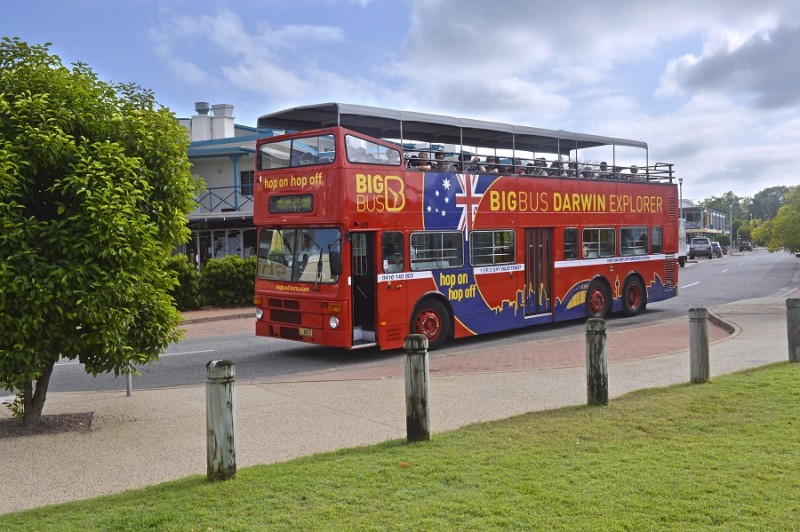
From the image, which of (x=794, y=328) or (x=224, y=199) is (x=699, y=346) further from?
(x=224, y=199)

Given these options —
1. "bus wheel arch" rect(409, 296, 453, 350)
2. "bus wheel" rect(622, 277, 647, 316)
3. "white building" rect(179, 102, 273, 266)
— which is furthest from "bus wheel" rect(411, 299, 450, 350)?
"white building" rect(179, 102, 273, 266)

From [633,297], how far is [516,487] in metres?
15.3

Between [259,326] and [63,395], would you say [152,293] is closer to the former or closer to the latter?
[63,395]

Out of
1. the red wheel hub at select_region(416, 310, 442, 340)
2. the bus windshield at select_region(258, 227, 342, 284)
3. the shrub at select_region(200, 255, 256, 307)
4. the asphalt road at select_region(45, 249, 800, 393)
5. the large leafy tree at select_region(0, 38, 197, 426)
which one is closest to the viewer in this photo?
the large leafy tree at select_region(0, 38, 197, 426)

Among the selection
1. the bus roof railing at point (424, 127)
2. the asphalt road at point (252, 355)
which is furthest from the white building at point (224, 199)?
the bus roof railing at point (424, 127)

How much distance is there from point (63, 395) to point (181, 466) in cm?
444

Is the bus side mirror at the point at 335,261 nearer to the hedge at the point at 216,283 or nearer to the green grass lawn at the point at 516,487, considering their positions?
the green grass lawn at the point at 516,487

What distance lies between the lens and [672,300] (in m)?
23.5

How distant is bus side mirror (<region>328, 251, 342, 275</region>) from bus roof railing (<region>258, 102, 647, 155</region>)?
2.30m

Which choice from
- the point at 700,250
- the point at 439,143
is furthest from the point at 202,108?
the point at 700,250

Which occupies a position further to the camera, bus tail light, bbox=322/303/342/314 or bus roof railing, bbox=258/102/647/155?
bus roof railing, bbox=258/102/647/155

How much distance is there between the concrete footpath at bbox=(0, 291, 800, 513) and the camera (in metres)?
6.15

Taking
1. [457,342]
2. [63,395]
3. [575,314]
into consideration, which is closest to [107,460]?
[63,395]

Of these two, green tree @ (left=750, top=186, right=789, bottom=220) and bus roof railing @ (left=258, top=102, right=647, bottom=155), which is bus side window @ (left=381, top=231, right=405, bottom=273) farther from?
green tree @ (left=750, top=186, right=789, bottom=220)
